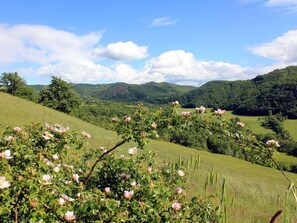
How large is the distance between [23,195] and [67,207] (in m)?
0.47

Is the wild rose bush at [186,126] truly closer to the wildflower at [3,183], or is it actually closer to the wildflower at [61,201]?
the wildflower at [61,201]

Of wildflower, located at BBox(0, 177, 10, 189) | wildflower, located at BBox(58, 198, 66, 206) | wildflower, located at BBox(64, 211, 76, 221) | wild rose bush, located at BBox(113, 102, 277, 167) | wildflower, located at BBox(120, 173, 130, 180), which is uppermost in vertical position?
wild rose bush, located at BBox(113, 102, 277, 167)

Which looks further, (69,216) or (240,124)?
(240,124)

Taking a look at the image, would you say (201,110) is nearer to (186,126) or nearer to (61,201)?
(186,126)

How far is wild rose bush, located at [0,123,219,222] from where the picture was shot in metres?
3.18

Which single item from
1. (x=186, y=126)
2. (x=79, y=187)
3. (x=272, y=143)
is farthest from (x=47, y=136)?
(x=272, y=143)

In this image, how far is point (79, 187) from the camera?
167 inches

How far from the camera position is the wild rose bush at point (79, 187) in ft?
10.4

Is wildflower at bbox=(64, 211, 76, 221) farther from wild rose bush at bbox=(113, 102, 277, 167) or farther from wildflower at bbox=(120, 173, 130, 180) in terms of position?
wild rose bush at bbox=(113, 102, 277, 167)

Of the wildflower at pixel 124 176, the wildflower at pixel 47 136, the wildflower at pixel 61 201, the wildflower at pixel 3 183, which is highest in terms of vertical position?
the wildflower at pixel 47 136

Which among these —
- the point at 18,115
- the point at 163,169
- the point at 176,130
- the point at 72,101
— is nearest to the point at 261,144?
the point at 176,130

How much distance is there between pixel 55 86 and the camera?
70938mm

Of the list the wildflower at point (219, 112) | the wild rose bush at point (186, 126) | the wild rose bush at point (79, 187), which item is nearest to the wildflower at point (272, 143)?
the wild rose bush at point (186, 126)

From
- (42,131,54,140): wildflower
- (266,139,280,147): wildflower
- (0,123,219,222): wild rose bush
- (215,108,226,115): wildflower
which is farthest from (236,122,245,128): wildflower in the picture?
(42,131,54,140): wildflower
